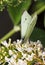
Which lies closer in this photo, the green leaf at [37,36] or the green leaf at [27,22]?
the green leaf at [27,22]

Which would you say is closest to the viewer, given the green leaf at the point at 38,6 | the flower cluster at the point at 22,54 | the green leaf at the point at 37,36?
the flower cluster at the point at 22,54

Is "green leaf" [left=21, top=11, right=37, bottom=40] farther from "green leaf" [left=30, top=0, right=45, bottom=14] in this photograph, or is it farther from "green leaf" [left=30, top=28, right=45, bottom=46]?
"green leaf" [left=30, top=0, right=45, bottom=14]

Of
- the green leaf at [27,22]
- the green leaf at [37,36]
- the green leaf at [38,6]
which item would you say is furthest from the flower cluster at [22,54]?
the green leaf at [38,6]

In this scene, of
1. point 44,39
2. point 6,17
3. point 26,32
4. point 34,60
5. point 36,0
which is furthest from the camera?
point 6,17

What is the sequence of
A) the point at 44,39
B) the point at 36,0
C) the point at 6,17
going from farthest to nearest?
the point at 6,17 < the point at 36,0 < the point at 44,39

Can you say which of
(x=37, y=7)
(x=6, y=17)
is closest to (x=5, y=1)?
(x=37, y=7)

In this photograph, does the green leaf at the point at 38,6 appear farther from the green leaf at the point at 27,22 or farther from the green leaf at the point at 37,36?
the green leaf at the point at 27,22

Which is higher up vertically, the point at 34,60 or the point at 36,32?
the point at 36,32

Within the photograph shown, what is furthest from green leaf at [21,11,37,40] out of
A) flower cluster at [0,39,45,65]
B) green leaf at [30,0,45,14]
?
green leaf at [30,0,45,14]

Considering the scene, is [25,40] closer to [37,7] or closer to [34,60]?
[34,60]
